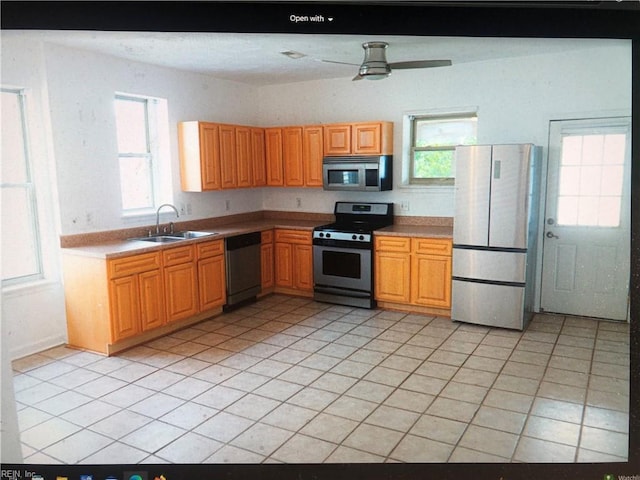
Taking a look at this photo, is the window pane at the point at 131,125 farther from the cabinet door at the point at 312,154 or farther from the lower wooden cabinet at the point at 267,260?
the cabinet door at the point at 312,154

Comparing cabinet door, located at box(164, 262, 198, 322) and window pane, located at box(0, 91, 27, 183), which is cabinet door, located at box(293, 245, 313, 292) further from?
window pane, located at box(0, 91, 27, 183)

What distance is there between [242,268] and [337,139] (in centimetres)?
155

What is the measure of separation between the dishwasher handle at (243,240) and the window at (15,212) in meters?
2.59

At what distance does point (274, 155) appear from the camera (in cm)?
475

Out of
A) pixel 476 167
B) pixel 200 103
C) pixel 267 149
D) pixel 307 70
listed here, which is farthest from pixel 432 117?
pixel 200 103

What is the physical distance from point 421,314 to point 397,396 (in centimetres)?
167

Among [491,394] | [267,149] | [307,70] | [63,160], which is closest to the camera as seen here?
[491,394]

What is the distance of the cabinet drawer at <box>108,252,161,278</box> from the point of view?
119 inches

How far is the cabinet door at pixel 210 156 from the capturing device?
4.03m

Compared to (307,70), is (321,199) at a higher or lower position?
lower

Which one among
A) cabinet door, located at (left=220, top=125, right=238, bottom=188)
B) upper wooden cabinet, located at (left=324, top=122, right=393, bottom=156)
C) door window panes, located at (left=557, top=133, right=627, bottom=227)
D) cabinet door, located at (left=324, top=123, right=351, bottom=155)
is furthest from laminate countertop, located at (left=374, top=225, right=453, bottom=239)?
cabinet door, located at (left=220, top=125, right=238, bottom=188)

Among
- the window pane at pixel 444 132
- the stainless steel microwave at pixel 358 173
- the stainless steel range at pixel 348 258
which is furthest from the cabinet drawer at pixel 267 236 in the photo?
the window pane at pixel 444 132

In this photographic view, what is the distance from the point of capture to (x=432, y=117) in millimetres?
4199

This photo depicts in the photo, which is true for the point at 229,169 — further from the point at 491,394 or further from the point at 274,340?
the point at 491,394
